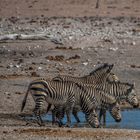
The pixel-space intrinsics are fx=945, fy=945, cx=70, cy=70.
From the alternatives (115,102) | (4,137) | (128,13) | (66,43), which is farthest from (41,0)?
(4,137)

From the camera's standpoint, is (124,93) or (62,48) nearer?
(124,93)

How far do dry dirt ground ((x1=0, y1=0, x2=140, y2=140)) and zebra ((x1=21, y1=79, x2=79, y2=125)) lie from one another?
433 mm

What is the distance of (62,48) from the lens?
28281 mm

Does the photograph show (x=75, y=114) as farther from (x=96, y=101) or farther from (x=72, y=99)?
(x=72, y=99)

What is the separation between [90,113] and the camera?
17.4 metres

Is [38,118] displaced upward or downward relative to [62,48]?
upward

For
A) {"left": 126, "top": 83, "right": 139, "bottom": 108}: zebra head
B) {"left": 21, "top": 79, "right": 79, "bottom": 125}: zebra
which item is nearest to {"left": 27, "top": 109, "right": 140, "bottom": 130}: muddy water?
{"left": 126, "top": 83, "right": 139, "bottom": 108}: zebra head

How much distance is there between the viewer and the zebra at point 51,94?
17.4 metres

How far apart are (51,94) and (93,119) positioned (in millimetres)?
933

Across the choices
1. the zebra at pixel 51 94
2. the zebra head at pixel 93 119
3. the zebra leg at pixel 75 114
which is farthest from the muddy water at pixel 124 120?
the zebra at pixel 51 94

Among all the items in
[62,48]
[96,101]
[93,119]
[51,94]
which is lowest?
[62,48]

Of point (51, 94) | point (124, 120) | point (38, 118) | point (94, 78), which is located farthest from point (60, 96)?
point (94, 78)

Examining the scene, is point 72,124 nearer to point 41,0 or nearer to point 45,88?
point 45,88

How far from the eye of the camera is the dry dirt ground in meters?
16.4
